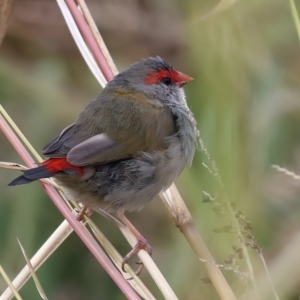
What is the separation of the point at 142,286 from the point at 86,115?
951 millimetres

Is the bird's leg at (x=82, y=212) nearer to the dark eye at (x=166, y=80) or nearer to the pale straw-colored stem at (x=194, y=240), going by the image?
the pale straw-colored stem at (x=194, y=240)

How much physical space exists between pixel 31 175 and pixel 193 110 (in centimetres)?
64

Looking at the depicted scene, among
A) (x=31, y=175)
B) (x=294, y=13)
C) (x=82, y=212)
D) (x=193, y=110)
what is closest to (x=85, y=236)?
(x=31, y=175)

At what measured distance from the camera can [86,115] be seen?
2.48m

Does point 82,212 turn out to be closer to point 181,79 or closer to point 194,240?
point 194,240

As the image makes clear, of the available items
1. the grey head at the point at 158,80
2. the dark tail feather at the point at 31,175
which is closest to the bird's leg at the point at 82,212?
the dark tail feather at the point at 31,175

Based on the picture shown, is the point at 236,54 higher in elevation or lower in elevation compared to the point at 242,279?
higher

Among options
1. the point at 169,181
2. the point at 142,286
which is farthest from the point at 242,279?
the point at 169,181

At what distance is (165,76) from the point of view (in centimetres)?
288

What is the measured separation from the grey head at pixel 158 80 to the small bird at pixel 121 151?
0.08 metres

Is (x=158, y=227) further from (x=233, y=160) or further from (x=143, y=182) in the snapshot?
(x=233, y=160)

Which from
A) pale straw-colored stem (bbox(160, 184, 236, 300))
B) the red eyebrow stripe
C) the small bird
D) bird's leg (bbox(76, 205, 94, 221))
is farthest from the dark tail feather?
the red eyebrow stripe

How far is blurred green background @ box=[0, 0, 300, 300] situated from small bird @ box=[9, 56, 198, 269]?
168 millimetres

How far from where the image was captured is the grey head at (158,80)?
2.79m
